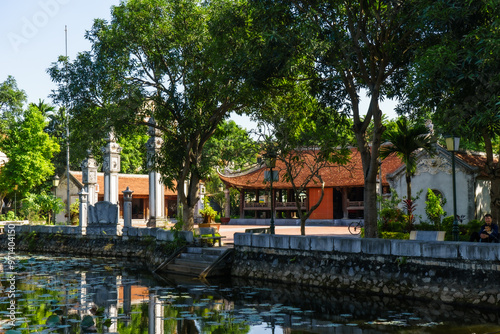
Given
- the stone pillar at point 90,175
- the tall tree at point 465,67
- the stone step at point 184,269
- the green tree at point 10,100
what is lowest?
the stone step at point 184,269

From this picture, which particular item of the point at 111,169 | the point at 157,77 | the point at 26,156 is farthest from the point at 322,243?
the point at 26,156

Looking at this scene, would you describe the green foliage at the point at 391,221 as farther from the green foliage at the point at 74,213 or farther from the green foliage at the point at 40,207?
the green foliage at the point at 40,207

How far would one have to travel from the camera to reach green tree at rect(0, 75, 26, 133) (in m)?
42.2

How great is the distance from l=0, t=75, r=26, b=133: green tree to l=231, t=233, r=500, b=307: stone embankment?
32462 millimetres

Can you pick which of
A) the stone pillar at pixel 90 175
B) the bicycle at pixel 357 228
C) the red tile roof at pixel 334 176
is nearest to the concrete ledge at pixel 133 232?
the stone pillar at pixel 90 175

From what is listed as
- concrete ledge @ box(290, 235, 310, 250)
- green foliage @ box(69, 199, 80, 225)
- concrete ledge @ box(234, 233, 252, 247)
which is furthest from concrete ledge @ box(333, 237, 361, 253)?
green foliage @ box(69, 199, 80, 225)

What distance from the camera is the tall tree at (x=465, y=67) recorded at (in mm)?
10438

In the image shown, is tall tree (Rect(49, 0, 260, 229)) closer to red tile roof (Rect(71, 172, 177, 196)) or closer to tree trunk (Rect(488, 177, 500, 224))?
tree trunk (Rect(488, 177, 500, 224))

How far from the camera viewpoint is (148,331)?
9297 mm

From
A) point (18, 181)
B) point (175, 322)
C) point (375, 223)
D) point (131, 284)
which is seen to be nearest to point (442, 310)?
point (375, 223)

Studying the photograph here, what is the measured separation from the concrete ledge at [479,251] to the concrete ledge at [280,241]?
477 centimetres

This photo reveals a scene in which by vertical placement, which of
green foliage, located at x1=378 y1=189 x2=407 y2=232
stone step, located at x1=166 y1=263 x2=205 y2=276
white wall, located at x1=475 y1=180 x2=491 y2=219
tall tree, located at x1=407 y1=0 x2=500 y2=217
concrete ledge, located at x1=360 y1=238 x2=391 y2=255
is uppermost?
tall tree, located at x1=407 y1=0 x2=500 y2=217

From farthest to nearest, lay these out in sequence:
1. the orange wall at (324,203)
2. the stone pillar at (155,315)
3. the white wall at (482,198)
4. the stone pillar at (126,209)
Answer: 1. the orange wall at (324,203)
2. the white wall at (482,198)
3. the stone pillar at (126,209)
4. the stone pillar at (155,315)

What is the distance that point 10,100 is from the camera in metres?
42.9
